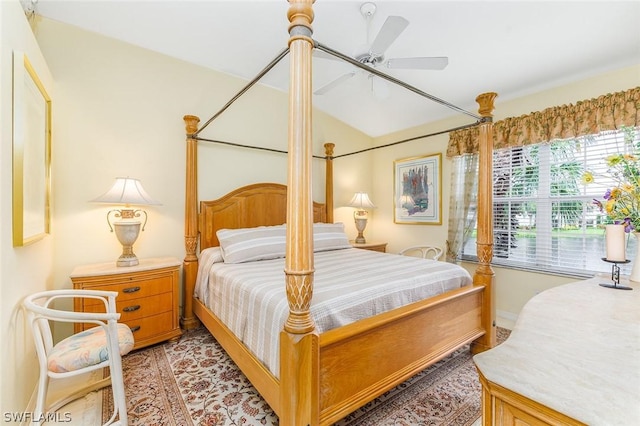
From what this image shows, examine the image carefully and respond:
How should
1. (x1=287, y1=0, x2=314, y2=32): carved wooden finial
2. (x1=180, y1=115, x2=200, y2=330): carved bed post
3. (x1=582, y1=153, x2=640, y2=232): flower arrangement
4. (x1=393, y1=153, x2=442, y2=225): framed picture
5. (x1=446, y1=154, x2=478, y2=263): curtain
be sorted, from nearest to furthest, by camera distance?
(x1=287, y1=0, x2=314, y2=32): carved wooden finial → (x1=582, y1=153, x2=640, y2=232): flower arrangement → (x1=180, y1=115, x2=200, y2=330): carved bed post → (x1=446, y1=154, x2=478, y2=263): curtain → (x1=393, y1=153, x2=442, y2=225): framed picture

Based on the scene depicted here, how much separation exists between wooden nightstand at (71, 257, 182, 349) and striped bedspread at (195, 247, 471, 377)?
0.30m

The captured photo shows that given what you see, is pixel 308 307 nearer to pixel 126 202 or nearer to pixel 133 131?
pixel 126 202

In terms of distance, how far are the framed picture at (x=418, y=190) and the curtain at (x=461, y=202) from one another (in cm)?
23

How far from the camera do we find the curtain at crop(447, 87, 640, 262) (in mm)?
2398

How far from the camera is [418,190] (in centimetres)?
402

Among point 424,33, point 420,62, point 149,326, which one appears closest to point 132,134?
point 149,326

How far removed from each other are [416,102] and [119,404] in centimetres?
400

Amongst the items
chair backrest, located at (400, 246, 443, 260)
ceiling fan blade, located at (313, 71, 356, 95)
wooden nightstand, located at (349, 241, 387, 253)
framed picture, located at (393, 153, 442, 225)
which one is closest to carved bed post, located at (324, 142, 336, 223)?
wooden nightstand, located at (349, 241, 387, 253)

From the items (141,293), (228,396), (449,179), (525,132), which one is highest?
(525,132)

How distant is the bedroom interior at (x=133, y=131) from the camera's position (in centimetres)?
230

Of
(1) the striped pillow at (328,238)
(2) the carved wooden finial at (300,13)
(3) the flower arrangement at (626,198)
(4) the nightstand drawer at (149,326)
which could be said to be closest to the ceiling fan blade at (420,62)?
(2) the carved wooden finial at (300,13)

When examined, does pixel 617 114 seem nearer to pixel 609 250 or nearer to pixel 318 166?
pixel 609 250

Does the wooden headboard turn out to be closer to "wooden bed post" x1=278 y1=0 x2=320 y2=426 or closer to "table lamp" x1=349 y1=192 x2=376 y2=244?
"table lamp" x1=349 y1=192 x2=376 y2=244

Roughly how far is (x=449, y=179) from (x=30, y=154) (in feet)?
13.3
